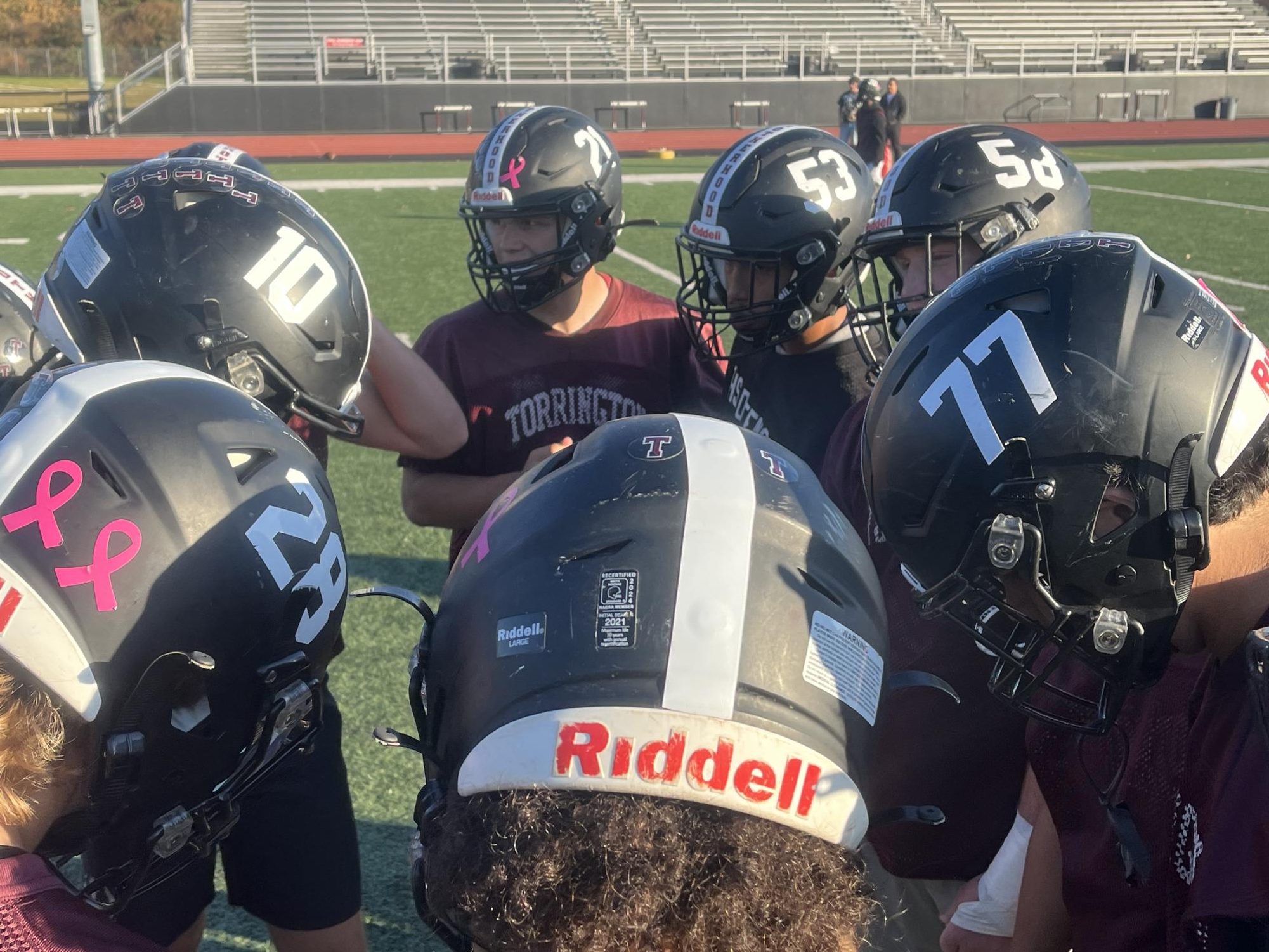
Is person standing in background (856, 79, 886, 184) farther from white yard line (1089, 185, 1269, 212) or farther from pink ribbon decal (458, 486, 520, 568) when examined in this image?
pink ribbon decal (458, 486, 520, 568)

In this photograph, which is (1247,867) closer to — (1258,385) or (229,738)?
(1258,385)

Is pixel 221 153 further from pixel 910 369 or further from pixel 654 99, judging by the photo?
pixel 654 99

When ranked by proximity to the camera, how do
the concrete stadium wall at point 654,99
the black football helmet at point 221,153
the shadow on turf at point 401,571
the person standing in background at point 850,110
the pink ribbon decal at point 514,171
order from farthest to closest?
1. the concrete stadium wall at point 654,99
2. the person standing in background at point 850,110
3. the shadow on turf at point 401,571
4. the black football helmet at point 221,153
5. the pink ribbon decal at point 514,171

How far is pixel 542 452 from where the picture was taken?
11.6 ft

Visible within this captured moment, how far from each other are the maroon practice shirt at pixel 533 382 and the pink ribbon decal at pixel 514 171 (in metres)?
0.43

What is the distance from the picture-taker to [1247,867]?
146 cm

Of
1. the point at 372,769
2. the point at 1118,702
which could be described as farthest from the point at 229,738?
the point at 372,769

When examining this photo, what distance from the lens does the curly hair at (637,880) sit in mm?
1156

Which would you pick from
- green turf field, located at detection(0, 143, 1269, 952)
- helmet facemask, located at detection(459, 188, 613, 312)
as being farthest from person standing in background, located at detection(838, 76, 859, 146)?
helmet facemask, located at detection(459, 188, 613, 312)

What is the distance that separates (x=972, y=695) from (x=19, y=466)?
→ 1756 mm

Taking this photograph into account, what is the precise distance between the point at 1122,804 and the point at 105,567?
59.8 inches

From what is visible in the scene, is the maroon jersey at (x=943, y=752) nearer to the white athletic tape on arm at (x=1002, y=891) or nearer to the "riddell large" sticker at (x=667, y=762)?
the white athletic tape on arm at (x=1002, y=891)

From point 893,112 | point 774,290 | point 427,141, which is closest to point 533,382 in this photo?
point 774,290

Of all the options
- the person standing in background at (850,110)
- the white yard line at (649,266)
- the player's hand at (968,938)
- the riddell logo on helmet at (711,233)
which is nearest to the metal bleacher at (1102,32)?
the person standing in background at (850,110)
